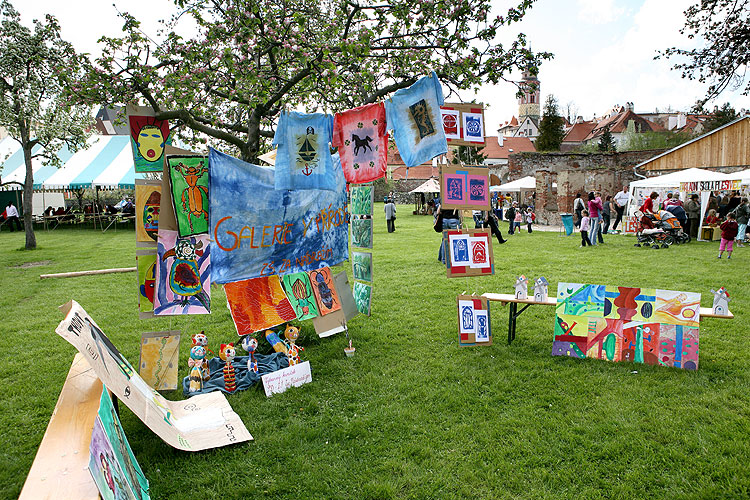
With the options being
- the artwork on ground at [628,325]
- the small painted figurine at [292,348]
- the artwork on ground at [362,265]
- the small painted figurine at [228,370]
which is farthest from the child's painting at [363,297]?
the artwork on ground at [628,325]

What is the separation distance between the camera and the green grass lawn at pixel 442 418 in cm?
298

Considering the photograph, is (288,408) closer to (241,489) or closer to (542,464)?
(241,489)

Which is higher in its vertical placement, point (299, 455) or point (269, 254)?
point (269, 254)

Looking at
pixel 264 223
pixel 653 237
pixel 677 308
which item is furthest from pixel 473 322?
pixel 653 237

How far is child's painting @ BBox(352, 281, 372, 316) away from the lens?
6043mm

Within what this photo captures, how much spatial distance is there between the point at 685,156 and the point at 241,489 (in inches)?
832

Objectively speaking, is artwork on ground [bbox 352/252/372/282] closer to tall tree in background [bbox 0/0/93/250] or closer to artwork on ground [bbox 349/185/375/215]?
artwork on ground [bbox 349/185/375/215]

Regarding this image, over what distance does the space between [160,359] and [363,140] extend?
2.92 metres

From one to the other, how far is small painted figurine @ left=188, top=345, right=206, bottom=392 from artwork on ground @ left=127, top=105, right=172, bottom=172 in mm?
1750

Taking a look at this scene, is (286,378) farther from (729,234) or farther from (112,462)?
(729,234)

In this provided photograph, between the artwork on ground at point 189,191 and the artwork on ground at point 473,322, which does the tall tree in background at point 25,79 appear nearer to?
the artwork on ground at point 189,191

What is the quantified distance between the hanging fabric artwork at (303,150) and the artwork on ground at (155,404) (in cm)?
202

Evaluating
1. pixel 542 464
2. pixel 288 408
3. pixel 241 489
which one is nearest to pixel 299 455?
pixel 241 489

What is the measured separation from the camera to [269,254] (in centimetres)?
491
